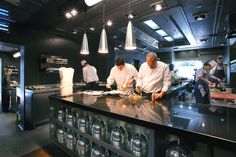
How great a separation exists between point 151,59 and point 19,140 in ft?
10.2

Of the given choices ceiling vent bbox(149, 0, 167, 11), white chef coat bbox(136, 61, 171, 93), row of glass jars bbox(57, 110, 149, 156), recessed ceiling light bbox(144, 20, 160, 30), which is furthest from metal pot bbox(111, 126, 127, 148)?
recessed ceiling light bbox(144, 20, 160, 30)

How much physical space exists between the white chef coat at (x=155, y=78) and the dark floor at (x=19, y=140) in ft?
7.31

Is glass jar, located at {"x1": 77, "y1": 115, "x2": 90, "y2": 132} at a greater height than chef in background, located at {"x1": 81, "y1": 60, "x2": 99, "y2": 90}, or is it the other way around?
chef in background, located at {"x1": 81, "y1": 60, "x2": 99, "y2": 90}

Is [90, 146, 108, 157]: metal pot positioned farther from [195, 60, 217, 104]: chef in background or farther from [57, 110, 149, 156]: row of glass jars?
[195, 60, 217, 104]: chef in background

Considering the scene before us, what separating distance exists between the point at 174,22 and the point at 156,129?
389 centimetres

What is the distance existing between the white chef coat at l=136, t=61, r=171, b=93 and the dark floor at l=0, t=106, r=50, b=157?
223 cm

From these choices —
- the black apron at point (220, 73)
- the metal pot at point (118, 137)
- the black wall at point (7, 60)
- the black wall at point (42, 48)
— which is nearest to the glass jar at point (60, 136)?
the metal pot at point (118, 137)

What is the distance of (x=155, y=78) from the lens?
9.21ft

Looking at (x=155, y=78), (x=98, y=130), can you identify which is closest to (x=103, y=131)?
(x=98, y=130)

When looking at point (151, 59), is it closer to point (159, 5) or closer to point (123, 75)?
point (123, 75)

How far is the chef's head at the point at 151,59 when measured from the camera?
8.77ft

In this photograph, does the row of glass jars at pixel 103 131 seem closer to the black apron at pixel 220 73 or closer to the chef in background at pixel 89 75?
the chef in background at pixel 89 75

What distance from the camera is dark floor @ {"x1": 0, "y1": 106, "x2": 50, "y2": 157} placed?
274 centimetres

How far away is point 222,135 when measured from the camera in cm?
90
